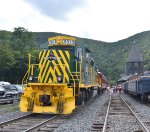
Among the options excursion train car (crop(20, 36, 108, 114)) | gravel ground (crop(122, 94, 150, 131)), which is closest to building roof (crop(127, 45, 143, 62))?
gravel ground (crop(122, 94, 150, 131))

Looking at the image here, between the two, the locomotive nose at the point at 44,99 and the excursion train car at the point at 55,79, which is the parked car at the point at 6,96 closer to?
the excursion train car at the point at 55,79

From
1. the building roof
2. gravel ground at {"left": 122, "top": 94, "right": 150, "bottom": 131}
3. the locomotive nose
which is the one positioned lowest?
gravel ground at {"left": 122, "top": 94, "right": 150, "bottom": 131}

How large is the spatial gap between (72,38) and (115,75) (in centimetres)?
18246

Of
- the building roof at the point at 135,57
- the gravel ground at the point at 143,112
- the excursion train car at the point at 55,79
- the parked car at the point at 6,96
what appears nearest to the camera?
the gravel ground at the point at 143,112

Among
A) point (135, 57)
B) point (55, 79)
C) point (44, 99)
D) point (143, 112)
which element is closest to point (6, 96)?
point (55, 79)

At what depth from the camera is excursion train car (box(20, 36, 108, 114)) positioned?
14570mm

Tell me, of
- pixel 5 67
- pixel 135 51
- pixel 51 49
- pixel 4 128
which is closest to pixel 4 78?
pixel 5 67

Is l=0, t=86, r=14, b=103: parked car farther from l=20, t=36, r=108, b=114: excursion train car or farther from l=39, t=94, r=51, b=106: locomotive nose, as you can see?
l=39, t=94, r=51, b=106: locomotive nose

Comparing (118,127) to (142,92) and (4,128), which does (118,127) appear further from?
(142,92)

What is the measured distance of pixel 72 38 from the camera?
17.1 meters

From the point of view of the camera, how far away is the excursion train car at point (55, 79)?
1457cm

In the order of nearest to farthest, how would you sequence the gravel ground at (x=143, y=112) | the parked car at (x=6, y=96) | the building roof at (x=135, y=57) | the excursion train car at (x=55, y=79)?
the gravel ground at (x=143, y=112)
the excursion train car at (x=55, y=79)
the parked car at (x=6, y=96)
the building roof at (x=135, y=57)

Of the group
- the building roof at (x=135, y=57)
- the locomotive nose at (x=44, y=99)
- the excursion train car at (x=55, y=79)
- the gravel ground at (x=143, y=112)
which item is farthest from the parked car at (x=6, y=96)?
the building roof at (x=135, y=57)

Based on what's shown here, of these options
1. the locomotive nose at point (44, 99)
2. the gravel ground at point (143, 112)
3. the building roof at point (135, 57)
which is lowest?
the gravel ground at point (143, 112)
